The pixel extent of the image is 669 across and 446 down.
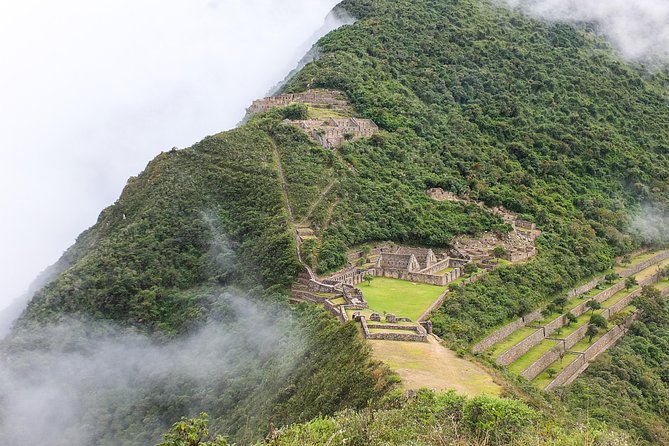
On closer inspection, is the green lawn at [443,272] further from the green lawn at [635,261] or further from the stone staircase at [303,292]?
the green lawn at [635,261]

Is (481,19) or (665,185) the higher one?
(481,19)

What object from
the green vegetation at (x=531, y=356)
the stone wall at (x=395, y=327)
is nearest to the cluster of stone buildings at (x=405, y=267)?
the green vegetation at (x=531, y=356)

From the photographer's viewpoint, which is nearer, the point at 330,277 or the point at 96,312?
the point at 330,277

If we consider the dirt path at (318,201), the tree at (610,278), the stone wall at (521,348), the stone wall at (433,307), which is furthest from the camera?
the tree at (610,278)

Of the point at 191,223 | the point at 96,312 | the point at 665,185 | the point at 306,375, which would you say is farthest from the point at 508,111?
the point at 306,375

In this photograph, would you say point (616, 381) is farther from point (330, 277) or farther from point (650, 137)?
point (650, 137)

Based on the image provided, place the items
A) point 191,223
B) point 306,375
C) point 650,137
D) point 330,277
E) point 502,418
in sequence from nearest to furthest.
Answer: point 502,418 < point 306,375 < point 330,277 < point 191,223 < point 650,137
